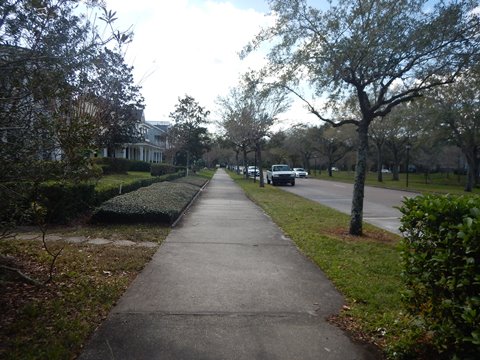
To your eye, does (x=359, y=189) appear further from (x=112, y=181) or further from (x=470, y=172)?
(x=470, y=172)

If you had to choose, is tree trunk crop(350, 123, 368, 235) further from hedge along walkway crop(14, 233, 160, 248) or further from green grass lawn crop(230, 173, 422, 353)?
hedge along walkway crop(14, 233, 160, 248)

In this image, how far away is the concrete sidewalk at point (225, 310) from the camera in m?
3.35

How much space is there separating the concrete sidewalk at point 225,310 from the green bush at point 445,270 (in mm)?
709

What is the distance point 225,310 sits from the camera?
4215mm

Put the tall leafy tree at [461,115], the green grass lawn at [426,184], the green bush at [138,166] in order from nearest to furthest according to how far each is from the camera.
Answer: the tall leafy tree at [461,115], the green grass lawn at [426,184], the green bush at [138,166]

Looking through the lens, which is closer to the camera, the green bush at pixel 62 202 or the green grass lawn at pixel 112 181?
the green bush at pixel 62 202

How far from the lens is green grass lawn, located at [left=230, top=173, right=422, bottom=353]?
3.84 m

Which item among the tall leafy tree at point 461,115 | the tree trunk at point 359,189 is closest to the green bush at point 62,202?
the tree trunk at point 359,189

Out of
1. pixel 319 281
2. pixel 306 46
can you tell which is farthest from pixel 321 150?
pixel 319 281

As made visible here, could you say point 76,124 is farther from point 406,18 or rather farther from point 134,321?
point 406,18

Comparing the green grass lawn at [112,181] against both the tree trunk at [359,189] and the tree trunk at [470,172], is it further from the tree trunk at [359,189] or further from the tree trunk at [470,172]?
the tree trunk at [470,172]

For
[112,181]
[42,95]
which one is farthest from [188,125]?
[42,95]

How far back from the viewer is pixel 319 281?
17.7 ft

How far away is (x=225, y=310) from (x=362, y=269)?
9.14ft
